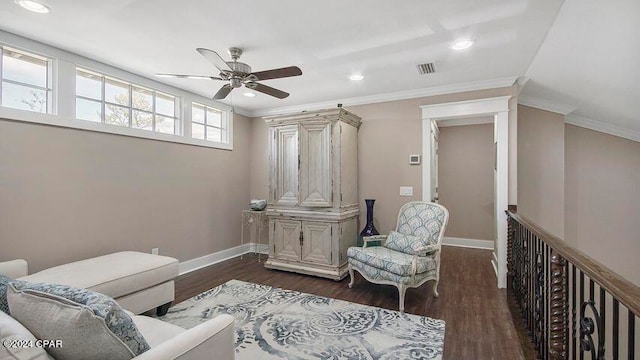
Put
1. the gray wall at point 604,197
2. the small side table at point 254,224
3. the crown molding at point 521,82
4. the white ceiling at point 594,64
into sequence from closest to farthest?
the white ceiling at point 594,64, the crown molding at point 521,82, the gray wall at point 604,197, the small side table at point 254,224

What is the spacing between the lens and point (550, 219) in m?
4.00

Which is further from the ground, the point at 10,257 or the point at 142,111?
the point at 142,111

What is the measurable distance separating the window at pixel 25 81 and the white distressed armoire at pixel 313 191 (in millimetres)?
2434

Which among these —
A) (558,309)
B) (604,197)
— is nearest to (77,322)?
(558,309)

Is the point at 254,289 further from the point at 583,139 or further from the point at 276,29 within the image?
the point at 583,139

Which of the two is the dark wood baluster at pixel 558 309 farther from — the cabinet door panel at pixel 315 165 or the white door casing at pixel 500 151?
the cabinet door panel at pixel 315 165

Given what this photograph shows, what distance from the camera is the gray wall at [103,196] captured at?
2654mm

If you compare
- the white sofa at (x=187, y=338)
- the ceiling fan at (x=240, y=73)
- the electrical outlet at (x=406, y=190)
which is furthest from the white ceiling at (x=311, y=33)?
the white sofa at (x=187, y=338)

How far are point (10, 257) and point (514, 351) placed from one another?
4250mm

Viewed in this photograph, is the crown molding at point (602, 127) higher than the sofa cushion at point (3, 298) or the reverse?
higher

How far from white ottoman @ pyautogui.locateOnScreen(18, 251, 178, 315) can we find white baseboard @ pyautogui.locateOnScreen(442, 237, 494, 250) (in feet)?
16.3

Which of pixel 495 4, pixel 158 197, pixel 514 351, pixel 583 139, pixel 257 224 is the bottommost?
pixel 514 351

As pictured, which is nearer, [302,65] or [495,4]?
[495,4]

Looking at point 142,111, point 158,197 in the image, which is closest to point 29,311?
point 158,197
